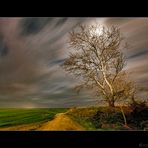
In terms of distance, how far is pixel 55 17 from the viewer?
12.4 feet

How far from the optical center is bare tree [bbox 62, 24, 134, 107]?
3771 millimetres

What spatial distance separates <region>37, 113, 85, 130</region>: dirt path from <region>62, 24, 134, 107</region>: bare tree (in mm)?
414

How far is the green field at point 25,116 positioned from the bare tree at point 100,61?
1.54 ft

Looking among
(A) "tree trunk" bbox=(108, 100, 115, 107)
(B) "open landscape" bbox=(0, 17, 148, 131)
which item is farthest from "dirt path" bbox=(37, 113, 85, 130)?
(A) "tree trunk" bbox=(108, 100, 115, 107)

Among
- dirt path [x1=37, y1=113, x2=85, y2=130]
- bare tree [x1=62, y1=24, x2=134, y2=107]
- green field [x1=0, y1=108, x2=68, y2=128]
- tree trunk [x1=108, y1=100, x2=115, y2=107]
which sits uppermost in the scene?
bare tree [x1=62, y1=24, x2=134, y2=107]

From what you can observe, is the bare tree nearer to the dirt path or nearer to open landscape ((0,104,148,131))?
open landscape ((0,104,148,131))

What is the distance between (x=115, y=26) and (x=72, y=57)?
590mm

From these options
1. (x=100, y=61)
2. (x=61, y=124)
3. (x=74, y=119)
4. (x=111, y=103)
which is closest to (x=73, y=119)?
(x=74, y=119)

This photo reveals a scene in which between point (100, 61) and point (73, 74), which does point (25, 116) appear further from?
point (100, 61)

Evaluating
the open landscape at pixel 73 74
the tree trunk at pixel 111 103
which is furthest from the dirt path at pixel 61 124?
the tree trunk at pixel 111 103

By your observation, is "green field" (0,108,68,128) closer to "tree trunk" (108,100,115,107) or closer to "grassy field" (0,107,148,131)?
"grassy field" (0,107,148,131)

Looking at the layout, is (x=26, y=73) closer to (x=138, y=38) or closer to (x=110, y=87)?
(x=110, y=87)

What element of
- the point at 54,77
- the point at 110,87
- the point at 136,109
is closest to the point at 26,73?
the point at 54,77

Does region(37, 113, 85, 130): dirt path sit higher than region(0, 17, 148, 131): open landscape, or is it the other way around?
region(0, 17, 148, 131): open landscape
